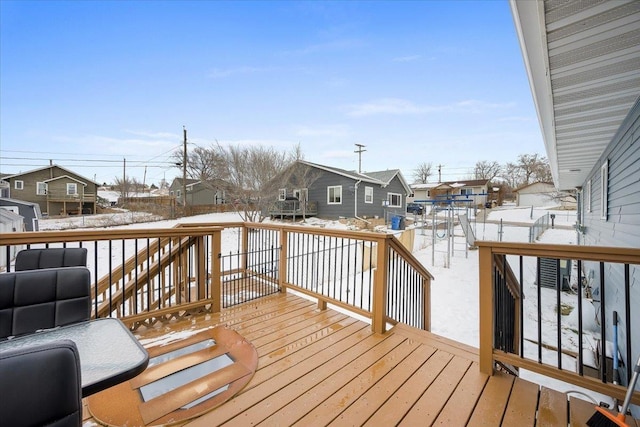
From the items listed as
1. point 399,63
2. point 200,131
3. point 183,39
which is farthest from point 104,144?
point 399,63

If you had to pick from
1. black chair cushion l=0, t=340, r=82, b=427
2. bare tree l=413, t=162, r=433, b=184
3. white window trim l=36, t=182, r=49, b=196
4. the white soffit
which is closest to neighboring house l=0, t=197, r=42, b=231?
white window trim l=36, t=182, r=49, b=196

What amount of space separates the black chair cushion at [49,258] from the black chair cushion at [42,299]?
59 cm

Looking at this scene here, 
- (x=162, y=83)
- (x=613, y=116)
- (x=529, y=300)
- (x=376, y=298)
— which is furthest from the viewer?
(x=162, y=83)

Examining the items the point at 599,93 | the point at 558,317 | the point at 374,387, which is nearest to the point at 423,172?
the point at 599,93

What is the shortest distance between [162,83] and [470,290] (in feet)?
43.4

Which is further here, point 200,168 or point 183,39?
point 200,168

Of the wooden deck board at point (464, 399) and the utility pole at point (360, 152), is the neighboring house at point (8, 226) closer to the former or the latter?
the wooden deck board at point (464, 399)

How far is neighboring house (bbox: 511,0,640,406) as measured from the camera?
1.89 m

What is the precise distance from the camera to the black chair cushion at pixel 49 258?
199cm

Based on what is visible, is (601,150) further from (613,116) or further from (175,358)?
(175,358)

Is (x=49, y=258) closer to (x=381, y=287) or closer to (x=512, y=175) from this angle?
(x=381, y=287)

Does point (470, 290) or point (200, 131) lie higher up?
point (200, 131)

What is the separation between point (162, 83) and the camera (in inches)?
440

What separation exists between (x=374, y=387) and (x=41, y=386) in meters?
1.91
